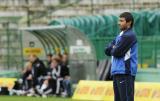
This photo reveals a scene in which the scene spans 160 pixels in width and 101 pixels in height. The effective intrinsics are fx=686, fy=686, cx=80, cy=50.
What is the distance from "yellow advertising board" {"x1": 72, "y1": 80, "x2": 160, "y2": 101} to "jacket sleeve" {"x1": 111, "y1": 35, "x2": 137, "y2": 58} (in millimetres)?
7513

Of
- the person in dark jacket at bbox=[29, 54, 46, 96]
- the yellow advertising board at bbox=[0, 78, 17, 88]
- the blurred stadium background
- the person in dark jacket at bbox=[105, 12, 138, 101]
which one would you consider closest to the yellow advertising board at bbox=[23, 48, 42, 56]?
the blurred stadium background

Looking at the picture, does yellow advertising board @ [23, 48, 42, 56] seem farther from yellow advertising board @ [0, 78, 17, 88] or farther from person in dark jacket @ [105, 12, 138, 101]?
person in dark jacket @ [105, 12, 138, 101]

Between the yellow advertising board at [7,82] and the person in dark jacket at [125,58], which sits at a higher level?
the person in dark jacket at [125,58]

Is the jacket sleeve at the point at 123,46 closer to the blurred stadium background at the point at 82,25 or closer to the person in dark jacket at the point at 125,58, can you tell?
the person in dark jacket at the point at 125,58

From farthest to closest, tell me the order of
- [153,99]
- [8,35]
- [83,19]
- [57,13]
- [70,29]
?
[57,13]
[83,19]
[8,35]
[70,29]
[153,99]

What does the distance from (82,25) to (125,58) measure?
19.7 meters

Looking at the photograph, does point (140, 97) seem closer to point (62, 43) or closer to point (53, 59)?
point (53, 59)

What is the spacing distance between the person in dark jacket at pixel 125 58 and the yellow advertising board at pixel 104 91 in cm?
738

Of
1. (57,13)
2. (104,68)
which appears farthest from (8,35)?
(57,13)

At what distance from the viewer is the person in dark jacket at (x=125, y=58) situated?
32.9 ft

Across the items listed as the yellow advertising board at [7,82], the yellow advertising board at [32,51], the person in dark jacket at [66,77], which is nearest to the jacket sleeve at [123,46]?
the person in dark jacket at [66,77]

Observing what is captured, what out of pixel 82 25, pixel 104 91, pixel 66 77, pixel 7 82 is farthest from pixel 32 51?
pixel 82 25

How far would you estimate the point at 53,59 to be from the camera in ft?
66.9

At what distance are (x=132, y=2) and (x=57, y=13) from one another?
6199mm
